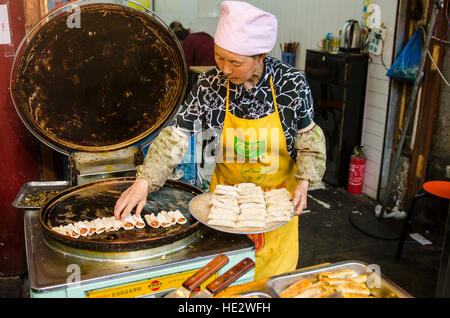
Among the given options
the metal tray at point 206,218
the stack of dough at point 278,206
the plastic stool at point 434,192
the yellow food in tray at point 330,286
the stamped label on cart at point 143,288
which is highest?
the stack of dough at point 278,206

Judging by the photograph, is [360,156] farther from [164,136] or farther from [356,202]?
[164,136]

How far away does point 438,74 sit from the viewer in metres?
4.06

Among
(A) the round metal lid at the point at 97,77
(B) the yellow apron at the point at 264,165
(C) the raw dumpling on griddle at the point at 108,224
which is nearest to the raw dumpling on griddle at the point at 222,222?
(C) the raw dumpling on griddle at the point at 108,224

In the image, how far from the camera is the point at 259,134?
6.71 ft

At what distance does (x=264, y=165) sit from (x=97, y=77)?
929 mm

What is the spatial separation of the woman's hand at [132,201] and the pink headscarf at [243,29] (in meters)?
0.69

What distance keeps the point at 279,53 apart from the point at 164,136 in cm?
569

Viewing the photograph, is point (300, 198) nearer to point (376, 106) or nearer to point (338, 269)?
point (338, 269)

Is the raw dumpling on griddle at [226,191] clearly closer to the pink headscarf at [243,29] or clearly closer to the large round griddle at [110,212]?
the large round griddle at [110,212]

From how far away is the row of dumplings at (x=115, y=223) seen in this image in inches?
64.2

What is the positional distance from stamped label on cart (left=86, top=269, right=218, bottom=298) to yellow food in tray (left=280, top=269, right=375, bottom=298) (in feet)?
1.30

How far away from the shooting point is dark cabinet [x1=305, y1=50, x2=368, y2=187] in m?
4.93

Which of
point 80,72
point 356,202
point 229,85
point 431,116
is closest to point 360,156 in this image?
point 356,202

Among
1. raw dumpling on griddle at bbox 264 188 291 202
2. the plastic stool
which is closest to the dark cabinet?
the plastic stool
